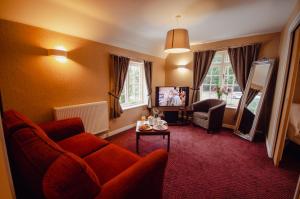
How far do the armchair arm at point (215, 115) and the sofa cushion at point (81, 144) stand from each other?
2.63m

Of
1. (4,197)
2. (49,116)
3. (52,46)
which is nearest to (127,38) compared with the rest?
(52,46)

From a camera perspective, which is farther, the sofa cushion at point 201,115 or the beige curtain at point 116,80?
the sofa cushion at point 201,115

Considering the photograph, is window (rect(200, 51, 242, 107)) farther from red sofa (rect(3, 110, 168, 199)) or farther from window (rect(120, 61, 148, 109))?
red sofa (rect(3, 110, 168, 199))

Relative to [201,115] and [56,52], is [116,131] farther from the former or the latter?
[201,115]

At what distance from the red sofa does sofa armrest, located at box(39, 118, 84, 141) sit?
41cm

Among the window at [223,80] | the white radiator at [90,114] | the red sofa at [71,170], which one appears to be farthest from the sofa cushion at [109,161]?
the window at [223,80]

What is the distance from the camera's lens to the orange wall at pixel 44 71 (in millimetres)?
1815

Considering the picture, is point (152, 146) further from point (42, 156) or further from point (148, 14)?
point (148, 14)

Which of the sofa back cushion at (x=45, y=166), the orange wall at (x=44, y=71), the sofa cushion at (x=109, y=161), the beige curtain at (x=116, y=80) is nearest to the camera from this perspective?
the sofa back cushion at (x=45, y=166)

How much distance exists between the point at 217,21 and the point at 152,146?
2.86 meters

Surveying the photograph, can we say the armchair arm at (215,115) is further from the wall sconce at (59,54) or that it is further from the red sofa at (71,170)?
the wall sconce at (59,54)

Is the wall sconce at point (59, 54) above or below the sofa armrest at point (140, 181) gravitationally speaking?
above

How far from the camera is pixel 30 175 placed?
91cm

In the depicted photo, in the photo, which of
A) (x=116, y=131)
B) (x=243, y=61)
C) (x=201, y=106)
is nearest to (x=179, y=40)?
(x=243, y=61)
